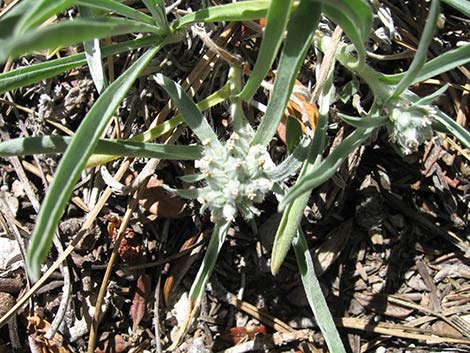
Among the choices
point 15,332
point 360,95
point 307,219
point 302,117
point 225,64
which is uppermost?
point 225,64

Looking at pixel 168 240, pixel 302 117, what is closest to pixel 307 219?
pixel 302 117

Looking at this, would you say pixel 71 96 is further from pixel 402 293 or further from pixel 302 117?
pixel 402 293

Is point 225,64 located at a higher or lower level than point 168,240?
higher

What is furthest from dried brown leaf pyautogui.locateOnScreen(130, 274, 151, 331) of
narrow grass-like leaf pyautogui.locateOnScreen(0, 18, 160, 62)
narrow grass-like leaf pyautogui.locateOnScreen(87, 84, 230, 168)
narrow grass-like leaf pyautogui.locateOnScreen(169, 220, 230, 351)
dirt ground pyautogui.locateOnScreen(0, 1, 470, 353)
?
narrow grass-like leaf pyautogui.locateOnScreen(0, 18, 160, 62)

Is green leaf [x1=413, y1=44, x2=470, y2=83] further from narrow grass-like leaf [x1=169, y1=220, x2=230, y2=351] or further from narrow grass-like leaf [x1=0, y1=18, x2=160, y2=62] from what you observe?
narrow grass-like leaf [x1=0, y1=18, x2=160, y2=62]

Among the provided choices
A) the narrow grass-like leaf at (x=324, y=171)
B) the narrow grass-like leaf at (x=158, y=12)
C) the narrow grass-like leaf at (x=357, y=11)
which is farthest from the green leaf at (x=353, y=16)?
the narrow grass-like leaf at (x=158, y=12)

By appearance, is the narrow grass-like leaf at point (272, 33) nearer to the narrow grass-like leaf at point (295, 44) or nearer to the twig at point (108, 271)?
the narrow grass-like leaf at point (295, 44)
